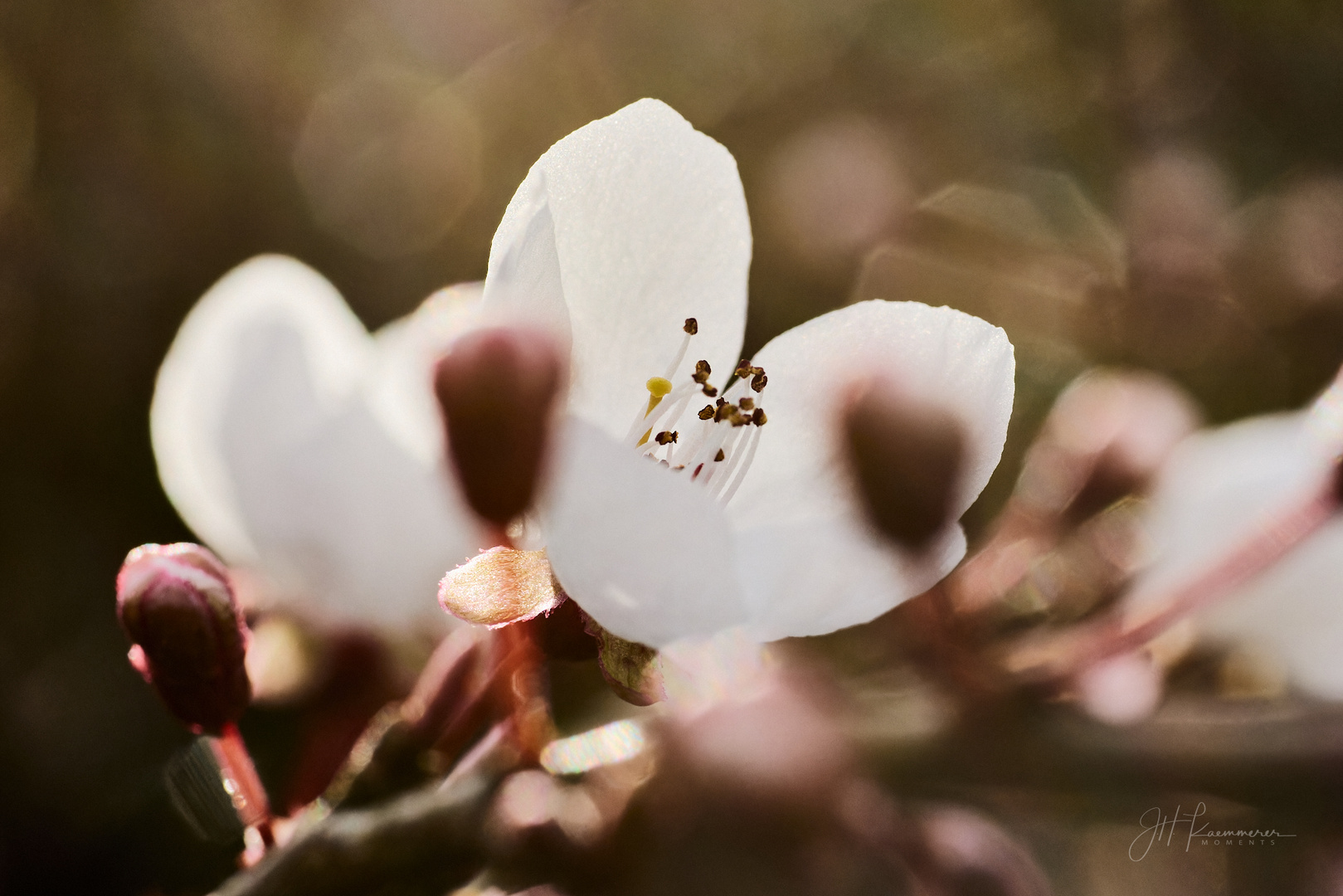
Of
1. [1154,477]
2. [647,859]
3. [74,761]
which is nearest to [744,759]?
[647,859]

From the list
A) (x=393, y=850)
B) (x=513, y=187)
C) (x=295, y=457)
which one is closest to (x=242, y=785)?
(x=393, y=850)

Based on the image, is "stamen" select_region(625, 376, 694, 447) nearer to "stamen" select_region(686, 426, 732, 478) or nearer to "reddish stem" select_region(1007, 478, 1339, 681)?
"stamen" select_region(686, 426, 732, 478)

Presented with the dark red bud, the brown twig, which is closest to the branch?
the brown twig

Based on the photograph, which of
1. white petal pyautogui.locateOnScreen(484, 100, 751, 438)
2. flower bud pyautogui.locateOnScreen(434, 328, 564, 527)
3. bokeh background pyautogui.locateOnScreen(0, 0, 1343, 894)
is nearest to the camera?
flower bud pyautogui.locateOnScreen(434, 328, 564, 527)

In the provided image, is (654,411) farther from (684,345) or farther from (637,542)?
(637,542)

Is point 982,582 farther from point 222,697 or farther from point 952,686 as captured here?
point 222,697

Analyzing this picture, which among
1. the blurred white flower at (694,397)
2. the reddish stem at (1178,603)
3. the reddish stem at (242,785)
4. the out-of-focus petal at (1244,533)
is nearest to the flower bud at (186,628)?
the reddish stem at (242,785)
